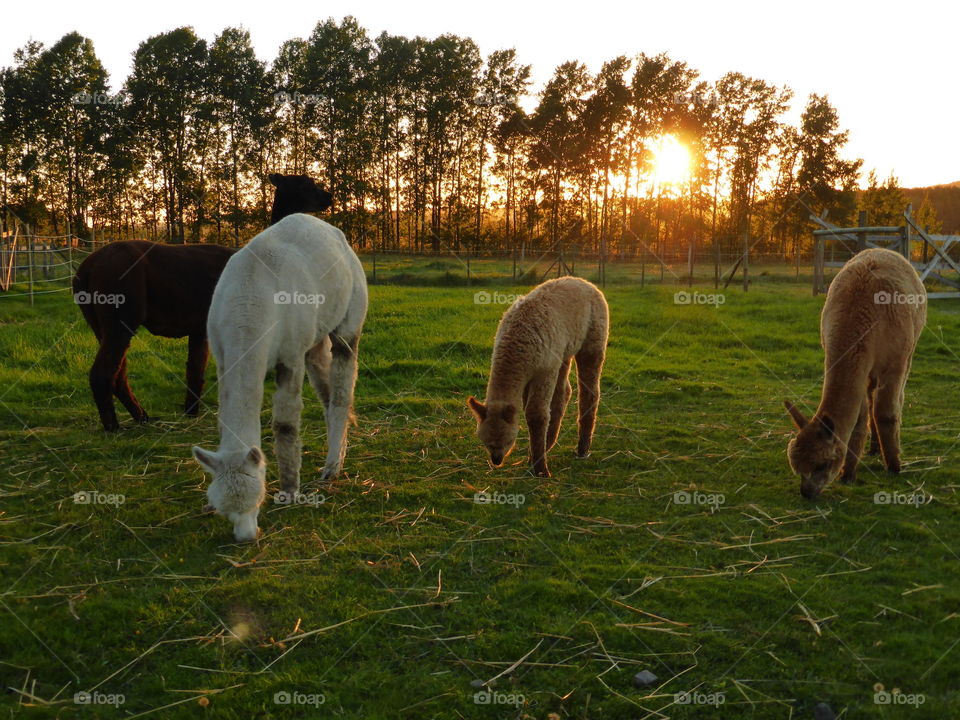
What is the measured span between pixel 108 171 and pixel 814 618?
4671cm

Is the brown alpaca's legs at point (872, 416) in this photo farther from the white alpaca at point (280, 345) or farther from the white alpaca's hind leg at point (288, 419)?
the white alpaca's hind leg at point (288, 419)

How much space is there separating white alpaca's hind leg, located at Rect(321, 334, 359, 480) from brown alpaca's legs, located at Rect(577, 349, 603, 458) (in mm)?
2455

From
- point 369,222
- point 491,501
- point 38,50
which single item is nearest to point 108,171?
point 38,50

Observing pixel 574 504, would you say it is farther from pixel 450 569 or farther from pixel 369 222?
pixel 369 222

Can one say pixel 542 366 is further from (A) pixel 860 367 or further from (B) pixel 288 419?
(A) pixel 860 367

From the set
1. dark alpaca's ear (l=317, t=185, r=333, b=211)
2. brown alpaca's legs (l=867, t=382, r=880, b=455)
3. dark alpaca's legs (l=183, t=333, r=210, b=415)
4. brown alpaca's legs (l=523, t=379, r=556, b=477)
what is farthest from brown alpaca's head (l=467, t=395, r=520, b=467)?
dark alpaca's legs (l=183, t=333, r=210, b=415)

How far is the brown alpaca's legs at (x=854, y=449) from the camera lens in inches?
259

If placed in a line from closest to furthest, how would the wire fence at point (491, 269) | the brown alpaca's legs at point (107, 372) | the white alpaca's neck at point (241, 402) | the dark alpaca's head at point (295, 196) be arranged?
the white alpaca's neck at point (241, 402) < the brown alpaca's legs at point (107, 372) < the dark alpaca's head at point (295, 196) < the wire fence at point (491, 269)

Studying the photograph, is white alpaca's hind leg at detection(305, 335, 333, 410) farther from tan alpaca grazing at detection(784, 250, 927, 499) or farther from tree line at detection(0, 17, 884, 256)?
tree line at detection(0, 17, 884, 256)

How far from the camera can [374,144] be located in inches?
1877

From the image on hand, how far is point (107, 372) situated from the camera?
8.13 m

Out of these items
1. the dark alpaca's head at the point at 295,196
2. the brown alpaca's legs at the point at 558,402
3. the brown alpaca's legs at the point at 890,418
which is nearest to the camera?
the brown alpaca's legs at the point at 890,418

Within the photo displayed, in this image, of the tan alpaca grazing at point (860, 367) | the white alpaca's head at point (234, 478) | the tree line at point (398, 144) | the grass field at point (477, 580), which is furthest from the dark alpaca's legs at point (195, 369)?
the tree line at point (398, 144)

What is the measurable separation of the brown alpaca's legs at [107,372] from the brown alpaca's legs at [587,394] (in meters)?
5.22
